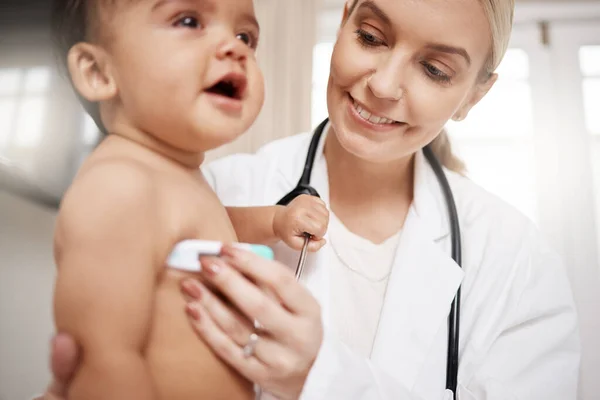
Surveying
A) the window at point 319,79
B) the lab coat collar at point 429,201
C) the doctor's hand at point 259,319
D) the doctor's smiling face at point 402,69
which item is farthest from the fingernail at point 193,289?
the window at point 319,79

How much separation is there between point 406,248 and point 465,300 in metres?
0.12

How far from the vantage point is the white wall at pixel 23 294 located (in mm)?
349

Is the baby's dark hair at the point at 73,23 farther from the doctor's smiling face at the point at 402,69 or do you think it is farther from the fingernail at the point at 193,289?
the doctor's smiling face at the point at 402,69

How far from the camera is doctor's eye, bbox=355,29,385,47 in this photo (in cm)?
65

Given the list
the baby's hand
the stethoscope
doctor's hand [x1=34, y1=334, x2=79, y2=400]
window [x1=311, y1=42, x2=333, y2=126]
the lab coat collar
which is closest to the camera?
doctor's hand [x1=34, y1=334, x2=79, y2=400]

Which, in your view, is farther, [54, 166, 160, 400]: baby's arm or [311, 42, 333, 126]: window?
[311, 42, 333, 126]: window

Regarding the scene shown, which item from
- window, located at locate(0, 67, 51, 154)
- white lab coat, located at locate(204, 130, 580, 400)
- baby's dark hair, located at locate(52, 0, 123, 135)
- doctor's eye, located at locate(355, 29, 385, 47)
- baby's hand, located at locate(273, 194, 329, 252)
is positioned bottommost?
white lab coat, located at locate(204, 130, 580, 400)

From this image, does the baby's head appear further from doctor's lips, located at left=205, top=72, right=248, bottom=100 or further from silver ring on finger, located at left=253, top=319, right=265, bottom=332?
silver ring on finger, located at left=253, top=319, right=265, bottom=332

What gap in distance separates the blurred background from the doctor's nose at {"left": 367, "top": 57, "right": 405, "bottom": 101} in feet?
1.17

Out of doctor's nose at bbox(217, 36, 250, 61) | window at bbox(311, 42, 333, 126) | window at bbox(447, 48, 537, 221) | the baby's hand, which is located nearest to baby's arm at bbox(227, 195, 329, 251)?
the baby's hand

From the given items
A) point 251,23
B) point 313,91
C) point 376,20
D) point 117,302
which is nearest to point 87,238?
point 117,302

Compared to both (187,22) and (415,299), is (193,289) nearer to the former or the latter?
(187,22)

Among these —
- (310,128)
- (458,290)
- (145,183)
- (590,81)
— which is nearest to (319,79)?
(310,128)

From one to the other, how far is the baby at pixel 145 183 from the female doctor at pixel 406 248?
0.38 ft
